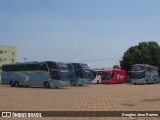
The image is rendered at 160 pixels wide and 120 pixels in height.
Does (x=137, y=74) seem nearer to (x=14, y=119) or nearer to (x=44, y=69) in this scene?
(x=44, y=69)

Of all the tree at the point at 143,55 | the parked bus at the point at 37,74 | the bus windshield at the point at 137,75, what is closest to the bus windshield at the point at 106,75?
the bus windshield at the point at 137,75

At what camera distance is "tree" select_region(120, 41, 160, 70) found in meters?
77.1

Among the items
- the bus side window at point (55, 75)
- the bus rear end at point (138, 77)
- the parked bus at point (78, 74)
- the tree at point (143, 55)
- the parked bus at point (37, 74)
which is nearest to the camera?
the bus side window at point (55, 75)

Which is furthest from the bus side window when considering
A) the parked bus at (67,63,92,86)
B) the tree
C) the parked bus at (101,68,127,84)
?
the tree

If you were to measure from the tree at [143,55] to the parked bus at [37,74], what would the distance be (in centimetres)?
3810

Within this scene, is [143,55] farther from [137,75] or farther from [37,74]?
[37,74]

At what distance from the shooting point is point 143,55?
77.0 meters

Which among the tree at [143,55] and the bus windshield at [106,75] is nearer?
the bus windshield at [106,75]

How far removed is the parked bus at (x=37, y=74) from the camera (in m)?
39.5

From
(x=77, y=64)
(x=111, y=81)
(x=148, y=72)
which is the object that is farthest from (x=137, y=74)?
(x=77, y=64)

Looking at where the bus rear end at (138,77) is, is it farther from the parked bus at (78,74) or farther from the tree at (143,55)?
the tree at (143,55)

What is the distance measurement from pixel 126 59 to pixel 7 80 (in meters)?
39.5

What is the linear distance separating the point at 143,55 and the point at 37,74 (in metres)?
40.9

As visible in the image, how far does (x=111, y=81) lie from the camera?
201 ft
